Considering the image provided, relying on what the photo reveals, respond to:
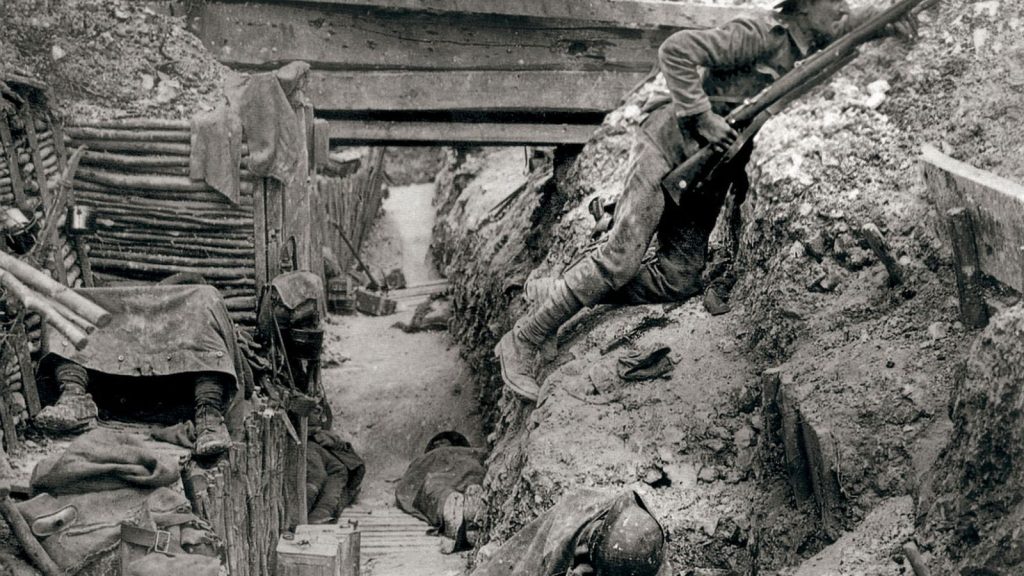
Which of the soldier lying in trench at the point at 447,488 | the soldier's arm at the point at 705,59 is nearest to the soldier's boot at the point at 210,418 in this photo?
the soldier lying in trench at the point at 447,488

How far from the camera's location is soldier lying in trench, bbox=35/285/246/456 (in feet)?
21.6

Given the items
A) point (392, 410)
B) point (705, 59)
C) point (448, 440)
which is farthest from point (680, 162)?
point (392, 410)

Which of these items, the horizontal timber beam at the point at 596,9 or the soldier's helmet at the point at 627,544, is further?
the horizontal timber beam at the point at 596,9

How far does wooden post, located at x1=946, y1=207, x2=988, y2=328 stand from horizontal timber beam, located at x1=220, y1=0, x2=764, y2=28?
4.32 m

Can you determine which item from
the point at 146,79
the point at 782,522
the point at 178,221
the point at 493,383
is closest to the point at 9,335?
the point at 178,221

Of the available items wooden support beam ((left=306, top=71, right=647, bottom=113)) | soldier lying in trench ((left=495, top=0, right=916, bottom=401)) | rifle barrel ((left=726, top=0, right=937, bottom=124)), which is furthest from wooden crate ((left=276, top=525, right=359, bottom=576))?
rifle barrel ((left=726, top=0, right=937, bottom=124))

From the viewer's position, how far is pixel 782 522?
6035 millimetres

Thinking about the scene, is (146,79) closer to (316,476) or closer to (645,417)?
(316,476)

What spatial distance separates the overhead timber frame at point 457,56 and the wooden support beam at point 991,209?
4527 millimetres

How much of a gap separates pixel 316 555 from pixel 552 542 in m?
2.70

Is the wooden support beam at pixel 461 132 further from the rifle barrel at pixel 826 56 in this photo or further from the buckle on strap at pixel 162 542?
the buckle on strap at pixel 162 542

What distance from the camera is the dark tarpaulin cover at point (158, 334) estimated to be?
22.4 feet

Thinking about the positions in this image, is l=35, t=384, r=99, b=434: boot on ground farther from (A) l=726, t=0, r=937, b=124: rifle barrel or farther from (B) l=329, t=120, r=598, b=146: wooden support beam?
(A) l=726, t=0, r=937, b=124: rifle barrel

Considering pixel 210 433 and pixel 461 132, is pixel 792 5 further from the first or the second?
pixel 210 433
